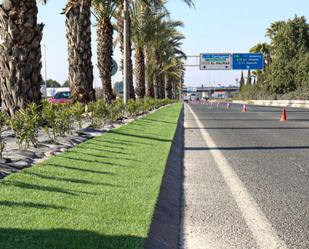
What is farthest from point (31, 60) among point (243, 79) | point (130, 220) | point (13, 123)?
point (243, 79)

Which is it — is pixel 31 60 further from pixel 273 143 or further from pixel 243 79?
pixel 243 79

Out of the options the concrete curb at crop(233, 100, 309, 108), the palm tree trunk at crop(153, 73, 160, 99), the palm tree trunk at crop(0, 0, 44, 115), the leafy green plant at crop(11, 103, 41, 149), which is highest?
the palm tree trunk at crop(0, 0, 44, 115)

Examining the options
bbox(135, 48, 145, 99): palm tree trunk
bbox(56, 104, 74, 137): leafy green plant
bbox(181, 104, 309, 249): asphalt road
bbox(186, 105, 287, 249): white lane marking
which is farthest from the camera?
bbox(135, 48, 145, 99): palm tree trunk

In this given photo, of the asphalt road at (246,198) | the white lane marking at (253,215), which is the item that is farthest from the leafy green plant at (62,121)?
the white lane marking at (253,215)

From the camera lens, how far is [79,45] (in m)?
18.9

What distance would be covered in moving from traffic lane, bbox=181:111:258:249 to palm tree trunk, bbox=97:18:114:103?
1724 cm

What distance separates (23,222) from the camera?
4746 millimetres

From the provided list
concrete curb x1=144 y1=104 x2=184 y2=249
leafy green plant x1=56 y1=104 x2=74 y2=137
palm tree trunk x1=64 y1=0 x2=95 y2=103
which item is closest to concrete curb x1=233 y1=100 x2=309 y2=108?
palm tree trunk x1=64 y1=0 x2=95 y2=103

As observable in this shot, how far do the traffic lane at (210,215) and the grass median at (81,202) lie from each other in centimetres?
48

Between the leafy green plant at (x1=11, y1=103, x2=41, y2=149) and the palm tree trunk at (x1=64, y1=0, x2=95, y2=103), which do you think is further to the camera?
the palm tree trunk at (x1=64, y1=0, x2=95, y2=103)

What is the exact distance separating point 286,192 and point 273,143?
7303 mm

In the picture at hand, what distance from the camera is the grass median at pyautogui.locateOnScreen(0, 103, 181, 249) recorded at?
4398 millimetres

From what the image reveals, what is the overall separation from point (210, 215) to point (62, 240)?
246cm

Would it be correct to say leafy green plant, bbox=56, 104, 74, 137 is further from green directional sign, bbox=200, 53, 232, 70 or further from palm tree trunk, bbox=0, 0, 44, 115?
green directional sign, bbox=200, 53, 232, 70
